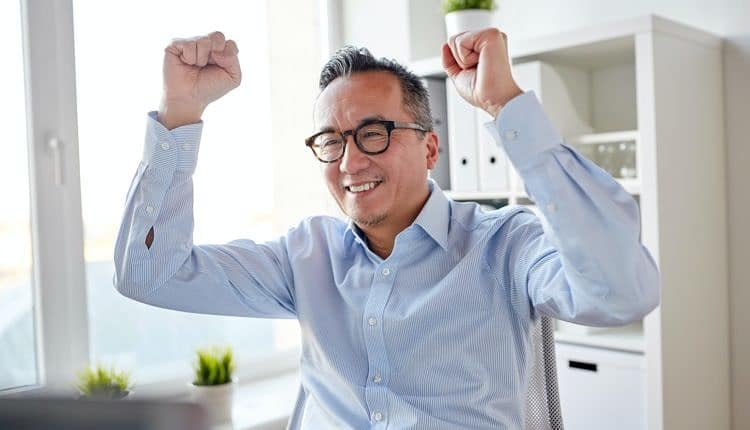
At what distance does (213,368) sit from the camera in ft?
7.13

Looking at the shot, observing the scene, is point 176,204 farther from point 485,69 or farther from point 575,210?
point 575,210

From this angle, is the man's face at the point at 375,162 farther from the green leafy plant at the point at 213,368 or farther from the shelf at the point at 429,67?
the shelf at the point at 429,67

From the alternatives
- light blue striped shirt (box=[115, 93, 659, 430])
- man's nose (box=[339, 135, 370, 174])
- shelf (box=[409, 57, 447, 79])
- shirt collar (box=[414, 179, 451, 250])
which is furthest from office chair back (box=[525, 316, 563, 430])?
shelf (box=[409, 57, 447, 79])

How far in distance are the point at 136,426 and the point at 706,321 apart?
2049mm

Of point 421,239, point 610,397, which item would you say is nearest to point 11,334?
point 421,239

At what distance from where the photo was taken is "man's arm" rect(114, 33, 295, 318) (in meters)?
1.43

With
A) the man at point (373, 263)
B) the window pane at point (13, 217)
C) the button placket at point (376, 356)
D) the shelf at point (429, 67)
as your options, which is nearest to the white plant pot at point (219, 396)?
the window pane at point (13, 217)

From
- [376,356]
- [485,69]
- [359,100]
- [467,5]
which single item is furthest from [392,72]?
[467,5]

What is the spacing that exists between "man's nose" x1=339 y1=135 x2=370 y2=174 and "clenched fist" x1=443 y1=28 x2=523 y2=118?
31 centimetres

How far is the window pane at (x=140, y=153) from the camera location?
2.25m

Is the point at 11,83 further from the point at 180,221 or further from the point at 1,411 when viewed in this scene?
the point at 1,411

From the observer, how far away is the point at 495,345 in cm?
140

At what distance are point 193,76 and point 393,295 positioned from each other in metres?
0.55

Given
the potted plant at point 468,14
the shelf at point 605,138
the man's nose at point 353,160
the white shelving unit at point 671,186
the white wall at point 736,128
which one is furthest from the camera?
the potted plant at point 468,14
